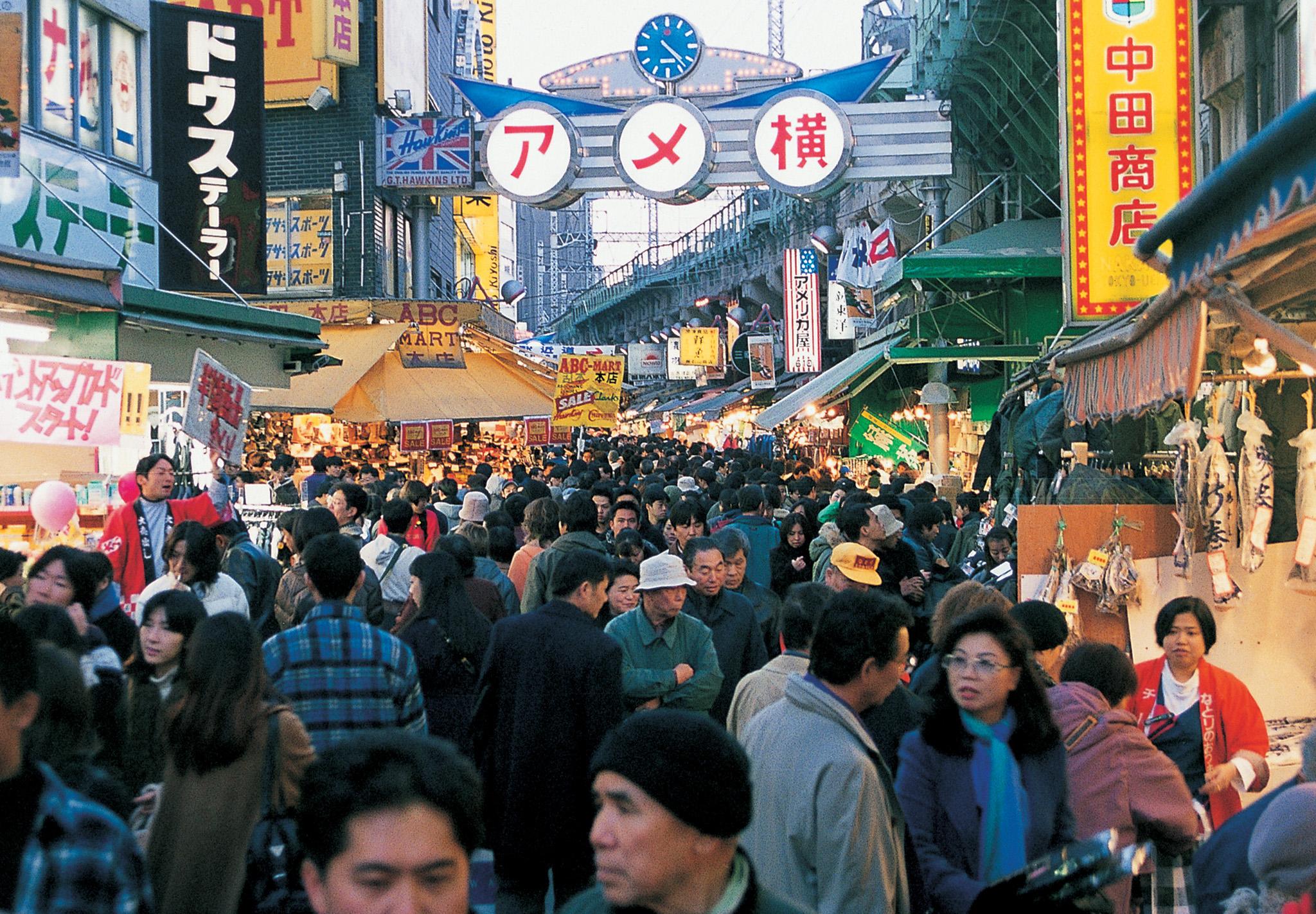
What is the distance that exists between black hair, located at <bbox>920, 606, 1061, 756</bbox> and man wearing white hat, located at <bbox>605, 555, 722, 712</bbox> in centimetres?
201

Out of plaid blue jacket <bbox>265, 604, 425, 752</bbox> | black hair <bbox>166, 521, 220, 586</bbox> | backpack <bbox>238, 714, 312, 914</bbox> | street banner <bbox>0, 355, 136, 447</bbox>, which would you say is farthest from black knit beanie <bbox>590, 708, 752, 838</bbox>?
street banner <bbox>0, 355, 136, 447</bbox>

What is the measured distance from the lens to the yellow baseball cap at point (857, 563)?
7.31 metres

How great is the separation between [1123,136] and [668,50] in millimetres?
9595

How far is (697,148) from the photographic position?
715 inches

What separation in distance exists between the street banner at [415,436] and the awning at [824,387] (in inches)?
199

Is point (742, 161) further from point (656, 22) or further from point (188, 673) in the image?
point (188, 673)

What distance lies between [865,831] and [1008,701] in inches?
28.5

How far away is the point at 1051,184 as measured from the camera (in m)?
19.4

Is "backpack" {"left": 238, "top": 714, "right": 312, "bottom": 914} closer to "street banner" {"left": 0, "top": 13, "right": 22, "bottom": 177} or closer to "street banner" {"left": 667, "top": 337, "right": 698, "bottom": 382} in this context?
"street banner" {"left": 0, "top": 13, "right": 22, "bottom": 177}

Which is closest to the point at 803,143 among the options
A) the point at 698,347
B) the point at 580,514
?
the point at 580,514

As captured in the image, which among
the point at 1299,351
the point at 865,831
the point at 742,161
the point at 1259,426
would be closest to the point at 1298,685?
the point at 1259,426

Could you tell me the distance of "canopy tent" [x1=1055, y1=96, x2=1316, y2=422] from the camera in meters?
4.23

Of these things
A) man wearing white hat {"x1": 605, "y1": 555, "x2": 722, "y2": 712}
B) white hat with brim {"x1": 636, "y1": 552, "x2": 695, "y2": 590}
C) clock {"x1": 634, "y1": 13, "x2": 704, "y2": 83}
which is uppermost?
clock {"x1": 634, "y1": 13, "x2": 704, "y2": 83}

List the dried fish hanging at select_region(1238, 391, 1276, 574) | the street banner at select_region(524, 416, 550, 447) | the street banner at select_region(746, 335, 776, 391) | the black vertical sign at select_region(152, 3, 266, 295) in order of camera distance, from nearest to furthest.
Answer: the dried fish hanging at select_region(1238, 391, 1276, 574), the black vertical sign at select_region(152, 3, 266, 295), the street banner at select_region(524, 416, 550, 447), the street banner at select_region(746, 335, 776, 391)
